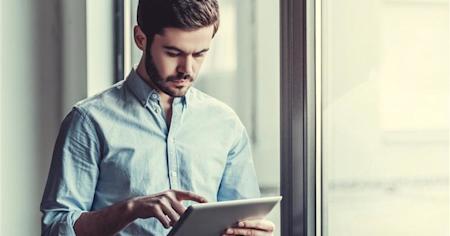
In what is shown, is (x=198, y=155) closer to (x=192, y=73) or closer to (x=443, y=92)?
(x=192, y=73)

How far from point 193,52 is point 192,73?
40mm

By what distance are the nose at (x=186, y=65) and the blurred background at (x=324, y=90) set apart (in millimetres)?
340

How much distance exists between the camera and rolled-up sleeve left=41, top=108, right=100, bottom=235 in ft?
5.16

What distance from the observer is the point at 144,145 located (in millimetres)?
1595

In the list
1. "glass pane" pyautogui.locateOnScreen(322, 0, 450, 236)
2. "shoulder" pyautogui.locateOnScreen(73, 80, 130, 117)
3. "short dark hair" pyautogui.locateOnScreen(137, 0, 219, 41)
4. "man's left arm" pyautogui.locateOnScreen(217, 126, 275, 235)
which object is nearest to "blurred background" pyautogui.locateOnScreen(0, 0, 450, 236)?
"glass pane" pyautogui.locateOnScreen(322, 0, 450, 236)

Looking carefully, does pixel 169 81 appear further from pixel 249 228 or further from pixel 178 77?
pixel 249 228

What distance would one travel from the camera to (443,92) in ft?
4.87

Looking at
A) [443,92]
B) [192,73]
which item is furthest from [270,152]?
[443,92]

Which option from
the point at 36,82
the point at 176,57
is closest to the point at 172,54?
the point at 176,57

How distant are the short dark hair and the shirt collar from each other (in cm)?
9

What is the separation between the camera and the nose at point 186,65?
1.59m

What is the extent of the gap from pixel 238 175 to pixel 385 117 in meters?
0.30

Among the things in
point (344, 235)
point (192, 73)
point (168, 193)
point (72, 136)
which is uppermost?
point (192, 73)

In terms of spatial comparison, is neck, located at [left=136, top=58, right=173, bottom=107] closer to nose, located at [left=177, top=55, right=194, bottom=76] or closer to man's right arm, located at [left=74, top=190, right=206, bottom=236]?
nose, located at [left=177, top=55, right=194, bottom=76]
